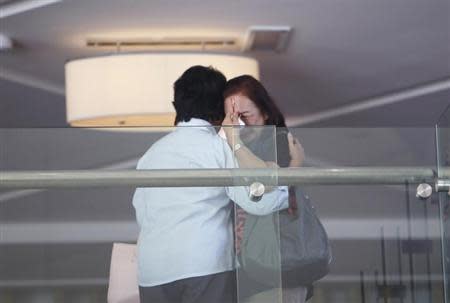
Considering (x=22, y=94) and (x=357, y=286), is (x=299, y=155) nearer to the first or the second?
(x=357, y=286)

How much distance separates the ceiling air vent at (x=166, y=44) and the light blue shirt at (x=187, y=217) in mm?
3787

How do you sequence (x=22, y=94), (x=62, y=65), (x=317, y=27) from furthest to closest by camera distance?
(x=22, y=94), (x=62, y=65), (x=317, y=27)

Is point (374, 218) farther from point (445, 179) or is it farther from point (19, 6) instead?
point (19, 6)

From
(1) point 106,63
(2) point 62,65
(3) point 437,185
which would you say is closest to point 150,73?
(1) point 106,63

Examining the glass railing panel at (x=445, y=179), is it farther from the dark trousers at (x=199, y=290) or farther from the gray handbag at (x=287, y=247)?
the dark trousers at (x=199, y=290)

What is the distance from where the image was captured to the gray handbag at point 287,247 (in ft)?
9.21

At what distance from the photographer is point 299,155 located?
2.85m

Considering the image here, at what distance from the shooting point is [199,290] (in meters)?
2.78

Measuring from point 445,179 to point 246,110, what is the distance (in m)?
0.65

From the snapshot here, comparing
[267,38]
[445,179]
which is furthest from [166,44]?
[445,179]

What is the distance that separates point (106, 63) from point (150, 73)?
255 mm

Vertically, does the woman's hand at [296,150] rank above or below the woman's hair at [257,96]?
below

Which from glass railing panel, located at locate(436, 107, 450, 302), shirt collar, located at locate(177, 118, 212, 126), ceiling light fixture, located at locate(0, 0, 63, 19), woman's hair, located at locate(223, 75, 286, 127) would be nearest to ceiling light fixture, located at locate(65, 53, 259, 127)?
ceiling light fixture, located at locate(0, 0, 63, 19)

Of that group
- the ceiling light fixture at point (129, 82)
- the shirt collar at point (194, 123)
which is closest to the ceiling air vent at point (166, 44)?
the ceiling light fixture at point (129, 82)
